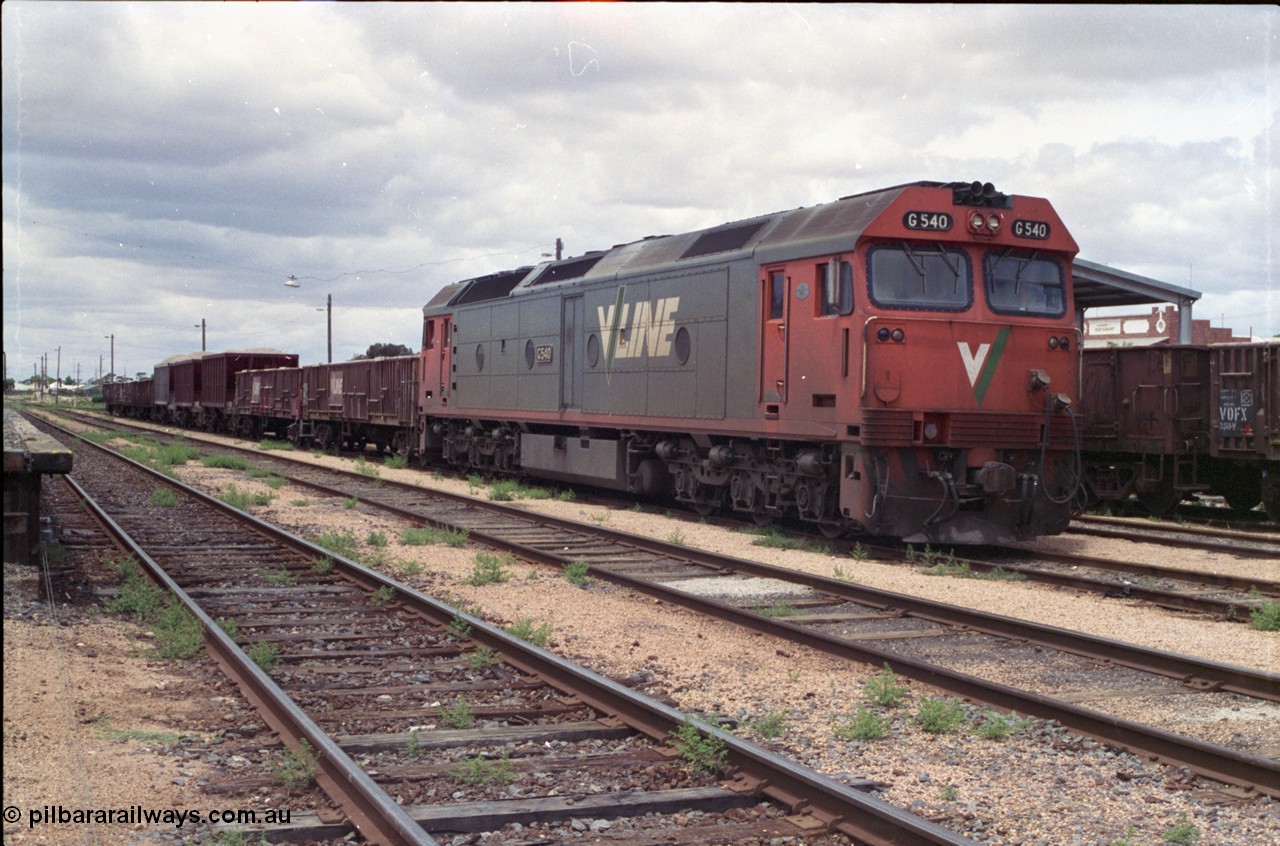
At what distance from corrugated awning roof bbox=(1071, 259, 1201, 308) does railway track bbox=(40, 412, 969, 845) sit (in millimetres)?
16603

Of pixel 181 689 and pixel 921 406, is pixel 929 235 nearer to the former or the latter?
pixel 921 406

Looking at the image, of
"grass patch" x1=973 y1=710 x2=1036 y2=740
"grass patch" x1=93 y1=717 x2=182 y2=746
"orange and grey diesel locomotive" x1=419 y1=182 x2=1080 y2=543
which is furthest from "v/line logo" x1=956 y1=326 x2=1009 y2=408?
"grass patch" x1=93 y1=717 x2=182 y2=746

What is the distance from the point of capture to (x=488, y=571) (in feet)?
38.1

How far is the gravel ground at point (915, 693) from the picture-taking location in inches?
201

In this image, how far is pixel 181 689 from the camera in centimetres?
725

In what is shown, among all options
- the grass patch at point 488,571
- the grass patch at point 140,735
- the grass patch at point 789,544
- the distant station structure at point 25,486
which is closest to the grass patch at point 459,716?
the grass patch at point 140,735

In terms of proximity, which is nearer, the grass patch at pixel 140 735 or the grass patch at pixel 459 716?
the grass patch at pixel 140 735

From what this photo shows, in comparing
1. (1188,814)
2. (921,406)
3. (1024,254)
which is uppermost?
(1024,254)

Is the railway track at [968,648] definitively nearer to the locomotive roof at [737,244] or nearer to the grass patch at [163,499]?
the locomotive roof at [737,244]

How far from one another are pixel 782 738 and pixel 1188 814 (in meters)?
1.96

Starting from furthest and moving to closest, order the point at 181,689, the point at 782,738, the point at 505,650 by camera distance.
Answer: the point at 505,650
the point at 181,689
the point at 782,738

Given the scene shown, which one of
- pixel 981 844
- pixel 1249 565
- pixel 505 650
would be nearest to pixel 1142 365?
pixel 1249 565

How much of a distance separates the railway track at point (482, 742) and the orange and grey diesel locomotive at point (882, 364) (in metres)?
5.40

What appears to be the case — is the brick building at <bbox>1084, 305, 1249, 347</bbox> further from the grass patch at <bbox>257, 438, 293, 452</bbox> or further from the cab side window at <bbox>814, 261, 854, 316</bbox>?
the cab side window at <bbox>814, 261, 854, 316</bbox>
